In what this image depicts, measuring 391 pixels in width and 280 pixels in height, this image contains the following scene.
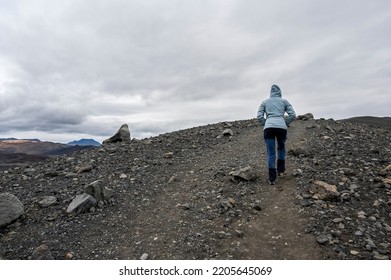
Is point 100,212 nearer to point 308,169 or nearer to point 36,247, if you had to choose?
point 36,247

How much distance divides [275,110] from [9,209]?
9.17 m

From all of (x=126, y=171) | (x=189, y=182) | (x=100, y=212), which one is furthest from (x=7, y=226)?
(x=189, y=182)

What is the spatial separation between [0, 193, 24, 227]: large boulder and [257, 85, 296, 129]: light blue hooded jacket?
8.51 metres

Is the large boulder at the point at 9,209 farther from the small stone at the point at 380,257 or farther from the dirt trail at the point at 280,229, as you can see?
the small stone at the point at 380,257

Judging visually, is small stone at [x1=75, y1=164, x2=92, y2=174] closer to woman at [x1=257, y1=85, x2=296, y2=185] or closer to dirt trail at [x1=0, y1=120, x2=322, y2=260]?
dirt trail at [x1=0, y1=120, x2=322, y2=260]

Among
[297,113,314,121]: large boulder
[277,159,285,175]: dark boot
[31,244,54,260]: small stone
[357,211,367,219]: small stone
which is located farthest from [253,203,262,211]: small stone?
[297,113,314,121]: large boulder

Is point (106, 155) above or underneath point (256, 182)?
above

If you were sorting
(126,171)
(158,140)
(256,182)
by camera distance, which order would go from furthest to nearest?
(158,140) → (126,171) → (256,182)

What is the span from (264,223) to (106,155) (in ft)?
31.9

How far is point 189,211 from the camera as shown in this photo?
927 cm

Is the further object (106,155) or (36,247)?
(106,155)

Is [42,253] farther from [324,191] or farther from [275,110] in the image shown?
[275,110]

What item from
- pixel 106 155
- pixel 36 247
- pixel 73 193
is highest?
pixel 106 155

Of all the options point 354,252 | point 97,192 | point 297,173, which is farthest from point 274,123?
point 97,192
